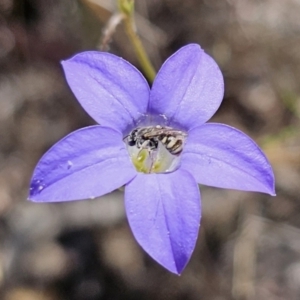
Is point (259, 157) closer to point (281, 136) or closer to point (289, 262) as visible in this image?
point (281, 136)

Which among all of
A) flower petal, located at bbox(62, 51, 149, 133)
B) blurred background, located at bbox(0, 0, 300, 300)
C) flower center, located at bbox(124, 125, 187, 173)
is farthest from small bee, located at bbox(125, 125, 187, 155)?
blurred background, located at bbox(0, 0, 300, 300)

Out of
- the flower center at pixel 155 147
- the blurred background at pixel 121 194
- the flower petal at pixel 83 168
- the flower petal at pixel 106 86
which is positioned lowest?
the blurred background at pixel 121 194

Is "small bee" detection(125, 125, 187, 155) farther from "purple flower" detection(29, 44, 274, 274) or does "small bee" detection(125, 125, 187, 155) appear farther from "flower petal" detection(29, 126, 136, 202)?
"flower petal" detection(29, 126, 136, 202)

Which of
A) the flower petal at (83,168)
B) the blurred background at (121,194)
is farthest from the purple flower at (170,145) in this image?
the blurred background at (121,194)

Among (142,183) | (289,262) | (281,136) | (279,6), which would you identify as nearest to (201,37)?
(279,6)

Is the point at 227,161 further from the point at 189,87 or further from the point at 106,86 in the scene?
the point at 106,86

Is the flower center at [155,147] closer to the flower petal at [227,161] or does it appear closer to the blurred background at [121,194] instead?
the flower petal at [227,161]
